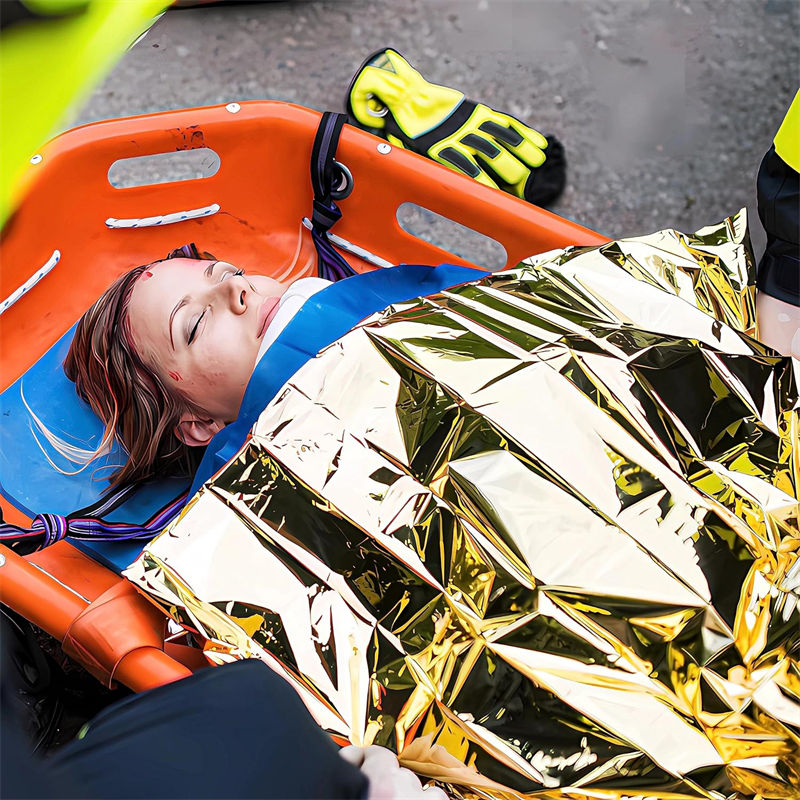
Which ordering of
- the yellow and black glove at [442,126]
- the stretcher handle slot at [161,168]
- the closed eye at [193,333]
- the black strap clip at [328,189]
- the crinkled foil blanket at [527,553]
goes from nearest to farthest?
the crinkled foil blanket at [527,553], the closed eye at [193,333], the black strap clip at [328,189], the yellow and black glove at [442,126], the stretcher handle slot at [161,168]

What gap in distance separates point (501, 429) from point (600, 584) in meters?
0.17

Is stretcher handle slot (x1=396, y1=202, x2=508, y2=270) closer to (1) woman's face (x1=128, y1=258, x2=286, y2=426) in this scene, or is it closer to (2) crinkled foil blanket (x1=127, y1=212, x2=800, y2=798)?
(1) woman's face (x1=128, y1=258, x2=286, y2=426)

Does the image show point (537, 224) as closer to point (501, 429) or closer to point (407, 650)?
point (501, 429)

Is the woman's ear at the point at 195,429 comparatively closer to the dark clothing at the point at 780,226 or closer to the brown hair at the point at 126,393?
the brown hair at the point at 126,393

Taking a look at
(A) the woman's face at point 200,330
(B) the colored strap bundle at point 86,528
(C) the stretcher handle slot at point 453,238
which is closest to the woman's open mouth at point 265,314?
(A) the woman's face at point 200,330

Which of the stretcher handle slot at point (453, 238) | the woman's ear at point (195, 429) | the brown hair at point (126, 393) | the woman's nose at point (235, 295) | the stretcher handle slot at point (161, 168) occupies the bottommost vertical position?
the stretcher handle slot at point (453, 238)

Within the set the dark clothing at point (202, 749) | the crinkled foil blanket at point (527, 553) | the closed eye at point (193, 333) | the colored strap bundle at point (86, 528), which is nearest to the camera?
the dark clothing at point (202, 749)

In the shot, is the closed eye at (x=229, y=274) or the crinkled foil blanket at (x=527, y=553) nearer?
the crinkled foil blanket at (x=527, y=553)

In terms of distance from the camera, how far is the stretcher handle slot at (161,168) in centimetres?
161

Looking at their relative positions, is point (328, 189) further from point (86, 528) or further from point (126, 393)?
point (86, 528)

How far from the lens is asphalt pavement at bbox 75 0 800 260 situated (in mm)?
1634

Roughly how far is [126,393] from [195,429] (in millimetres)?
108

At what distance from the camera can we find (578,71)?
5.82 feet

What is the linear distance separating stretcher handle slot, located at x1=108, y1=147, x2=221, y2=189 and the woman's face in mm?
606
